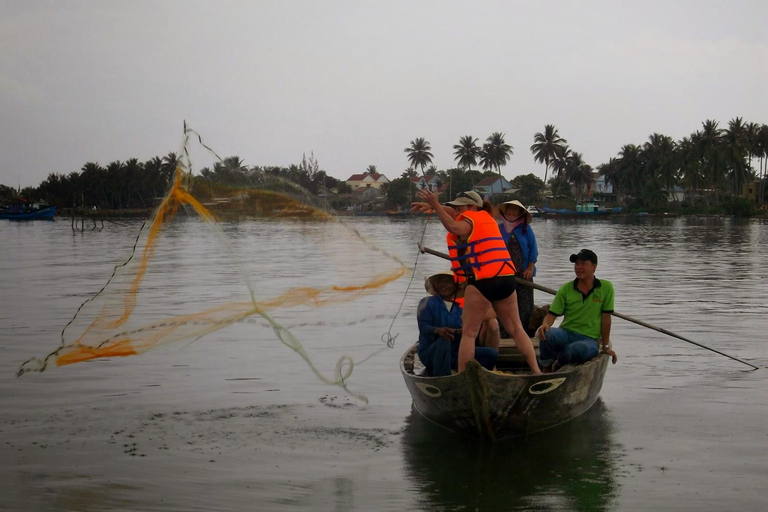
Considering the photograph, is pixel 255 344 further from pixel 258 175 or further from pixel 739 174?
pixel 739 174

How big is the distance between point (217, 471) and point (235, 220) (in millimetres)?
2553

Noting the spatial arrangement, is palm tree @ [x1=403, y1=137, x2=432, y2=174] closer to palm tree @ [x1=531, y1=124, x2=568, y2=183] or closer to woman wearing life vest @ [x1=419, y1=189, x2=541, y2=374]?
palm tree @ [x1=531, y1=124, x2=568, y2=183]

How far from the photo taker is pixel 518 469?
8062 millimetres

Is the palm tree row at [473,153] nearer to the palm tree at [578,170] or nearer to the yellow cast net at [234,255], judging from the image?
the palm tree at [578,170]

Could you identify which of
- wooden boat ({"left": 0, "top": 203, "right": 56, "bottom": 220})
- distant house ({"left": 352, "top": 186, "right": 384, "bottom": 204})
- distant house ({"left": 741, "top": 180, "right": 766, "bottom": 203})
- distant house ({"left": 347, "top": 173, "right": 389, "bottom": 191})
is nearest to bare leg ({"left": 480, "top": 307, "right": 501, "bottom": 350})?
distant house ({"left": 741, "top": 180, "right": 766, "bottom": 203})

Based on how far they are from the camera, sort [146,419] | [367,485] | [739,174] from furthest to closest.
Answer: [739,174]
[146,419]
[367,485]

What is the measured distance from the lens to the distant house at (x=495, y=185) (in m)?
143

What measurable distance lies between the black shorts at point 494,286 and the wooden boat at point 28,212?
11577 cm

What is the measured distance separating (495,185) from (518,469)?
454ft

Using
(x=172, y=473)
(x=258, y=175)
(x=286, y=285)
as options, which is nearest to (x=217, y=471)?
(x=172, y=473)

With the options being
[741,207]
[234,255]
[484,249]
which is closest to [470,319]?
[484,249]

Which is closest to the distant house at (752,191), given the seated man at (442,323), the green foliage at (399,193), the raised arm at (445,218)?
the green foliage at (399,193)

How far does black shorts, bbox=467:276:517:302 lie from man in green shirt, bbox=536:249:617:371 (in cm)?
124

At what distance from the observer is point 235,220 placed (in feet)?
30.0
